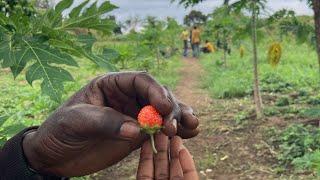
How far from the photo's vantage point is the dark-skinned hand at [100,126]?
1.40m

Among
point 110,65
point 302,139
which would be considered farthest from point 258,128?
point 110,65

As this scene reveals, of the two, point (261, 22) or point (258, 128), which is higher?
point (261, 22)

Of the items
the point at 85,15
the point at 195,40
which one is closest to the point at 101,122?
the point at 85,15

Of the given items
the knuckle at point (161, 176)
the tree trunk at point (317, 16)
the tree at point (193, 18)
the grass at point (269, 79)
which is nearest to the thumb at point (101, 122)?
the knuckle at point (161, 176)

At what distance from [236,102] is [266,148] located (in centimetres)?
308

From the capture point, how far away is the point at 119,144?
1656mm

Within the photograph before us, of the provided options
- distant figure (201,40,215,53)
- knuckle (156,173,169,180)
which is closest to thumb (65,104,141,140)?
knuckle (156,173,169,180)

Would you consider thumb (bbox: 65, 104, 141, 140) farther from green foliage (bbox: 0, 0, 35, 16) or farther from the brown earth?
the brown earth

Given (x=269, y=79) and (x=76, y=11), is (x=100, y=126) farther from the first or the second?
(x=269, y=79)

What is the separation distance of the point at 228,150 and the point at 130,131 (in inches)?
181

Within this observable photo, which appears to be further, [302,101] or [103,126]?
[302,101]

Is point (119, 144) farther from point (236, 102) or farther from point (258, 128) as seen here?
point (236, 102)

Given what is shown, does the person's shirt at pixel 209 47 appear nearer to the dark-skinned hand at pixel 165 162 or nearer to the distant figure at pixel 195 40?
the distant figure at pixel 195 40

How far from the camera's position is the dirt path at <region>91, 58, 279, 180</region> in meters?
5.18
